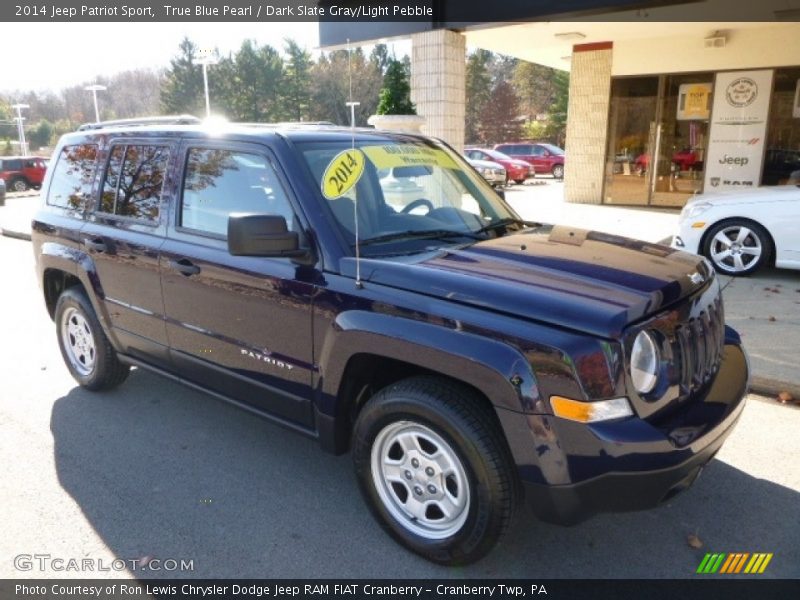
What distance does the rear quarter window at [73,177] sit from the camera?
459cm

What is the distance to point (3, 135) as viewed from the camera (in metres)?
78.5

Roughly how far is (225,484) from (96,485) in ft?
2.37

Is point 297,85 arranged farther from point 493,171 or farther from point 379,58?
point 493,171

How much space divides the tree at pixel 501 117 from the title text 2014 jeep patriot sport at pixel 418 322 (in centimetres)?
6692

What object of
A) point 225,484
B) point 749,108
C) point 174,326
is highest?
point 749,108

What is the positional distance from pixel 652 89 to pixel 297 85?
63697 millimetres

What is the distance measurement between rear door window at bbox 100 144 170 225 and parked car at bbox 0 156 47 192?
3086cm

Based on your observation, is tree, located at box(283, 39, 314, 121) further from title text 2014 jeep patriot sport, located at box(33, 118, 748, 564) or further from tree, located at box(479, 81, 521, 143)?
title text 2014 jeep patriot sport, located at box(33, 118, 748, 564)

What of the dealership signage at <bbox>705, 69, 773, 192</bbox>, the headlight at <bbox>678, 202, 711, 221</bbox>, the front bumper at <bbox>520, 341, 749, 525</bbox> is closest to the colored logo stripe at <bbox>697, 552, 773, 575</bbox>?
the front bumper at <bbox>520, 341, 749, 525</bbox>

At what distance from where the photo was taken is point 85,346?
193 inches

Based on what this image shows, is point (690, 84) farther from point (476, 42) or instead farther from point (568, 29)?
point (476, 42)

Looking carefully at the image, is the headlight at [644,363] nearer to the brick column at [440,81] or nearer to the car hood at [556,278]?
the car hood at [556,278]

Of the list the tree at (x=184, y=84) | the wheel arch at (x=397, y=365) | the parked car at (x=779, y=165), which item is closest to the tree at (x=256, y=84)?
the tree at (x=184, y=84)

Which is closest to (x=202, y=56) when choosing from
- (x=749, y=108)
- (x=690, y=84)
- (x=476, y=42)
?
(x=476, y=42)
